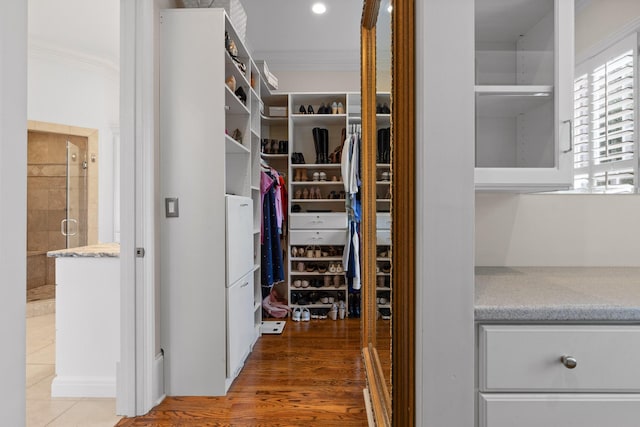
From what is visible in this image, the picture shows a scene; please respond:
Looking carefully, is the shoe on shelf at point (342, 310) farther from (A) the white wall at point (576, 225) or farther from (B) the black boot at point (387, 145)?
→ (B) the black boot at point (387, 145)

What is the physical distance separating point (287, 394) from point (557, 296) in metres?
1.67

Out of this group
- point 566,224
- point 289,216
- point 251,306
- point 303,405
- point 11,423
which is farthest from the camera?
point 289,216

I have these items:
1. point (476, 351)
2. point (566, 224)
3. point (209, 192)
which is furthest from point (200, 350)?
point (566, 224)

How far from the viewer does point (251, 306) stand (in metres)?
2.71

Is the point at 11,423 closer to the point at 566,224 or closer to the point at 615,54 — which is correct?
the point at 566,224

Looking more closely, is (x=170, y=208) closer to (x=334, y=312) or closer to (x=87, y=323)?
(x=87, y=323)

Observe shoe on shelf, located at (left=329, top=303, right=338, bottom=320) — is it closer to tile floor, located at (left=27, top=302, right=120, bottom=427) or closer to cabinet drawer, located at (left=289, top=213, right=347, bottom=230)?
cabinet drawer, located at (left=289, top=213, right=347, bottom=230)

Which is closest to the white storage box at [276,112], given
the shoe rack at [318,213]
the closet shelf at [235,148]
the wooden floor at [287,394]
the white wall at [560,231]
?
the shoe rack at [318,213]

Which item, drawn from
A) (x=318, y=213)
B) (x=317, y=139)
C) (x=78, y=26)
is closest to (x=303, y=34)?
(x=317, y=139)

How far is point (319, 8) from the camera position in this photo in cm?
308

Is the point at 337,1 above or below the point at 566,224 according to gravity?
above

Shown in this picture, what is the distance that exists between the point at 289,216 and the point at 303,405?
2026 millimetres

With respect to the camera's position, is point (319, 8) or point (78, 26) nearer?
point (319, 8)

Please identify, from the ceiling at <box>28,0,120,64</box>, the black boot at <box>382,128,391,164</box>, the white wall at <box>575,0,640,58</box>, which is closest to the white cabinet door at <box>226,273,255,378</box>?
the black boot at <box>382,128,391,164</box>
